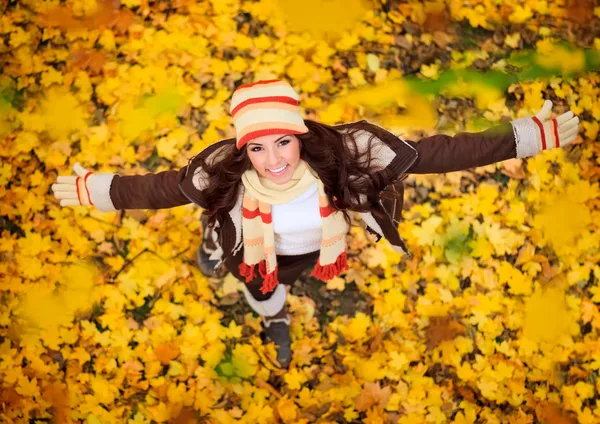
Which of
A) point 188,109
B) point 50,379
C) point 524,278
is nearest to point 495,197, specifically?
point 524,278

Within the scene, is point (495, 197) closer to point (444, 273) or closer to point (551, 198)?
point (551, 198)

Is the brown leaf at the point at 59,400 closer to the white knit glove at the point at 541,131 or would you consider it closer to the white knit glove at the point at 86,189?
the white knit glove at the point at 86,189

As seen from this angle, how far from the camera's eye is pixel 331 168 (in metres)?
2.17

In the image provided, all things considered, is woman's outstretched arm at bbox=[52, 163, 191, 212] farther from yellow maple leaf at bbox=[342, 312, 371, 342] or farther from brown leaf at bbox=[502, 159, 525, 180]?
brown leaf at bbox=[502, 159, 525, 180]

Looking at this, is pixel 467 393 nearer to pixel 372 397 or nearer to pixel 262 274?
pixel 372 397

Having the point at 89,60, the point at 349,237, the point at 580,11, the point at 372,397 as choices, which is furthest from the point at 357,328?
the point at 580,11

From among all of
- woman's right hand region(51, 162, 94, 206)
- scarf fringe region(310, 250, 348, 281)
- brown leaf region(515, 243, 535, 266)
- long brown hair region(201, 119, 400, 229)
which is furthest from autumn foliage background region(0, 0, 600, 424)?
long brown hair region(201, 119, 400, 229)

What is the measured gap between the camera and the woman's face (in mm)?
2025

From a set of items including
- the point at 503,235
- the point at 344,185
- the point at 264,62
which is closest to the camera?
the point at 344,185

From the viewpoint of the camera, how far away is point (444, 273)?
134 inches

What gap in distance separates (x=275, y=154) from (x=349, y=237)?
1.50 meters

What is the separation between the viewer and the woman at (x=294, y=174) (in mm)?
2043

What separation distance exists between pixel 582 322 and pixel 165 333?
2429 millimetres

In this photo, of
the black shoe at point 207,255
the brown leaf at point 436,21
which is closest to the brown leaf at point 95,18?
the black shoe at point 207,255
